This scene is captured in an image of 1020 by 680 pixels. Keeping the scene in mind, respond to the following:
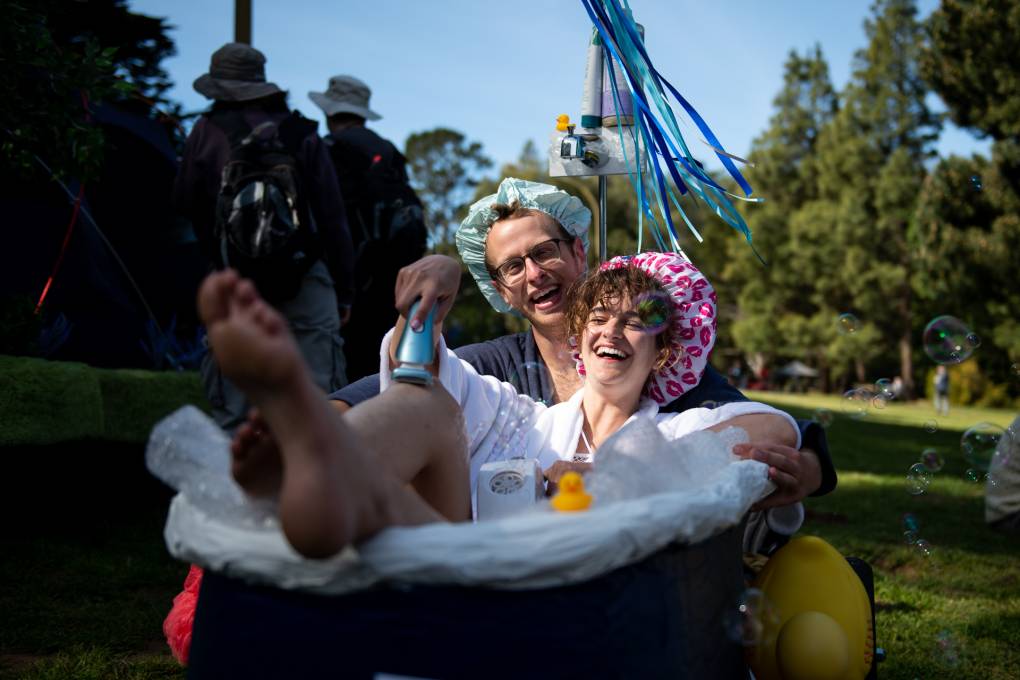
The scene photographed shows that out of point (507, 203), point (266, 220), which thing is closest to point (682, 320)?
point (507, 203)

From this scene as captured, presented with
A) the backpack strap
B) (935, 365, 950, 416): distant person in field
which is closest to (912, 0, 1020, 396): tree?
(935, 365, 950, 416): distant person in field

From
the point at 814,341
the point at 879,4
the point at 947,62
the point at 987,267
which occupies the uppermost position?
the point at 879,4

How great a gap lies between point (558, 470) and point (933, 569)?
8.83 feet

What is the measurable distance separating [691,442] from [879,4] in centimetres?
2893

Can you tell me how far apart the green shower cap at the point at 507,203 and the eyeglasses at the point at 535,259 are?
8cm

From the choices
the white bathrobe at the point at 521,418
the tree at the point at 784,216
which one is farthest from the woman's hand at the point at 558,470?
the tree at the point at 784,216

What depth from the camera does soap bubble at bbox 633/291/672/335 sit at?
2.09 meters

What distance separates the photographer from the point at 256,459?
115cm

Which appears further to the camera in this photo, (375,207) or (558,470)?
(375,207)

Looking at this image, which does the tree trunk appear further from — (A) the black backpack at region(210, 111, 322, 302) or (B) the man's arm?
(B) the man's arm

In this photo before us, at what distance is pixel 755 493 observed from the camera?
5.22 feet

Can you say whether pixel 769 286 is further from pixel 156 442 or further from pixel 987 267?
pixel 156 442

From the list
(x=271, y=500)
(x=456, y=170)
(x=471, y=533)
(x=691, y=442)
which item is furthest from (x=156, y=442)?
(x=456, y=170)

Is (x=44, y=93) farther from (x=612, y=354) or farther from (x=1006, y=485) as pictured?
(x=1006, y=485)
